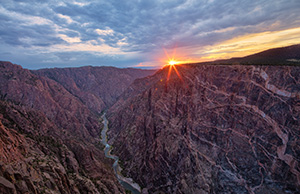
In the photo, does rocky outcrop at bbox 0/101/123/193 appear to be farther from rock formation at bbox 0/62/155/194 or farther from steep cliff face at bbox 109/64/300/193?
steep cliff face at bbox 109/64/300/193

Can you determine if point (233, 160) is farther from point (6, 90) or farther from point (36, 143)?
point (6, 90)

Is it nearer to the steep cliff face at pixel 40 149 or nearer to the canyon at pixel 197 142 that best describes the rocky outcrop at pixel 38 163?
the steep cliff face at pixel 40 149

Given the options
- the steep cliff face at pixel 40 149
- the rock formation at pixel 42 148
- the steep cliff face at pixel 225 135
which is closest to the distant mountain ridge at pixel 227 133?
the steep cliff face at pixel 225 135

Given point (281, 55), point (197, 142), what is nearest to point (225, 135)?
point (197, 142)

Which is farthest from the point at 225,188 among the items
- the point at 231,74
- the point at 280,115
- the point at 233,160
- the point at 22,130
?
the point at 22,130

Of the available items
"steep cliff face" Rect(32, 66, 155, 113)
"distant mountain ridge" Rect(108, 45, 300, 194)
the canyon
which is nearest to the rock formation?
the canyon

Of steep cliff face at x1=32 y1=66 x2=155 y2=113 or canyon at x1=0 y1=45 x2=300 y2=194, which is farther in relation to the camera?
steep cliff face at x1=32 y1=66 x2=155 y2=113

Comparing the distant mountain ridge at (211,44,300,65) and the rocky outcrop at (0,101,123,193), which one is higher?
the distant mountain ridge at (211,44,300,65)
